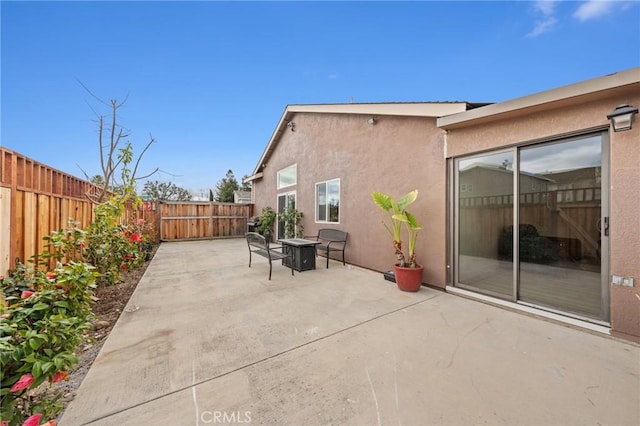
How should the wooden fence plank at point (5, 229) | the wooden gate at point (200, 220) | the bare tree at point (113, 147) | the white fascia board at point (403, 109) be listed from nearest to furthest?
the wooden fence plank at point (5, 229), the white fascia board at point (403, 109), the bare tree at point (113, 147), the wooden gate at point (200, 220)

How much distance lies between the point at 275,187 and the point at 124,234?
677 cm

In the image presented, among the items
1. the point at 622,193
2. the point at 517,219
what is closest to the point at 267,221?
the point at 517,219

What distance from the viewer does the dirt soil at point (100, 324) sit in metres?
2.01

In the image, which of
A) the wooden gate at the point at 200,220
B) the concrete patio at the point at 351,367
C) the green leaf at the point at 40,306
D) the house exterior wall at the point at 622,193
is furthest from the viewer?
the wooden gate at the point at 200,220

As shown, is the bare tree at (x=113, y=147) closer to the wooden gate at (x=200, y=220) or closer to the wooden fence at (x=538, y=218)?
the wooden fence at (x=538, y=218)

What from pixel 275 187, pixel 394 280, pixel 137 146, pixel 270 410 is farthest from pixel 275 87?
pixel 270 410

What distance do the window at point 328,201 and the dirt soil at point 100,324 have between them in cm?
490

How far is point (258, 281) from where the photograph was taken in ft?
16.6

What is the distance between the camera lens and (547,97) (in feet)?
9.94

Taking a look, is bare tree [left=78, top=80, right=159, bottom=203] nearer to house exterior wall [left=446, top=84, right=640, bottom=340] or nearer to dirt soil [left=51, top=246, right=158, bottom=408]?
dirt soil [left=51, top=246, right=158, bottom=408]

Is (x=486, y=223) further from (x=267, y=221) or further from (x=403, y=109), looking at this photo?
(x=267, y=221)

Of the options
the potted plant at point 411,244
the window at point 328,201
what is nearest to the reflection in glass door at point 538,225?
the potted plant at point 411,244

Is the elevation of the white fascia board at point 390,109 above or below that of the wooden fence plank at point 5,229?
above

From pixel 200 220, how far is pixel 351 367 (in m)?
11.6
